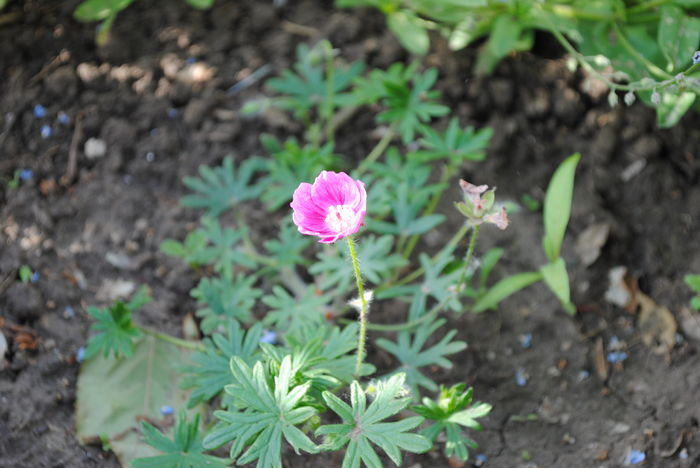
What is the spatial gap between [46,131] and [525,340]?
1826mm

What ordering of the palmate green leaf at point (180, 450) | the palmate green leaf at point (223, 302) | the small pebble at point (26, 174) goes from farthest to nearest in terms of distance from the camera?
the small pebble at point (26, 174), the palmate green leaf at point (223, 302), the palmate green leaf at point (180, 450)

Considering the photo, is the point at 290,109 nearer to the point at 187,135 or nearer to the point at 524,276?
the point at 187,135

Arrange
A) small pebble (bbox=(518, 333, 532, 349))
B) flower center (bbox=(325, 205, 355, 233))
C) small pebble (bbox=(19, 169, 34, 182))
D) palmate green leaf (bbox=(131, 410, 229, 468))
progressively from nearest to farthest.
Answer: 1. flower center (bbox=(325, 205, 355, 233))
2. palmate green leaf (bbox=(131, 410, 229, 468))
3. small pebble (bbox=(518, 333, 532, 349))
4. small pebble (bbox=(19, 169, 34, 182))

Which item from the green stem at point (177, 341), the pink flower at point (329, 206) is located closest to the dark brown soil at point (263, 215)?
the green stem at point (177, 341)

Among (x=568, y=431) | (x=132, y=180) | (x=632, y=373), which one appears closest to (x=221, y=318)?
(x=132, y=180)

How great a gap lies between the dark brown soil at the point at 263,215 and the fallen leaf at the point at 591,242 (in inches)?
1.0

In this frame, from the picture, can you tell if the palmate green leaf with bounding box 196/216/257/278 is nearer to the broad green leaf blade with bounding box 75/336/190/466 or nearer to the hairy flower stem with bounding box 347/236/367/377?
the broad green leaf blade with bounding box 75/336/190/466

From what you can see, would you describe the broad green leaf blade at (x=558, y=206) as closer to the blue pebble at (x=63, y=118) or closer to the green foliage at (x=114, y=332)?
the green foliage at (x=114, y=332)

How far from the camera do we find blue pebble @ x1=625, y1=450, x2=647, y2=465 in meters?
2.00

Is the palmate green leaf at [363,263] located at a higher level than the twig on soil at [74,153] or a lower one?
lower

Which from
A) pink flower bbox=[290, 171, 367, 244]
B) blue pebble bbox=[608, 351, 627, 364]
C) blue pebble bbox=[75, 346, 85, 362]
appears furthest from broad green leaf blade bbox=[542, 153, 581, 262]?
blue pebble bbox=[75, 346, 85, 362]

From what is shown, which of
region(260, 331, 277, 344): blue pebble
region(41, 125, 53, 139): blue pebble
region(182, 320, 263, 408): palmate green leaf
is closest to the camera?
region(182, 320, 263, 408): palmate green leaf

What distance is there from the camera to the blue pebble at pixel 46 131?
271 centimetres

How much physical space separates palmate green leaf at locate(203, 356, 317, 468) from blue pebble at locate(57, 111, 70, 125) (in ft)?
5.04
